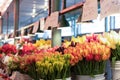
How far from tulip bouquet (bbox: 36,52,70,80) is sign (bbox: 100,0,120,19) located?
30 cm

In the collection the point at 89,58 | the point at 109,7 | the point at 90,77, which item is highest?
the point at 109,7

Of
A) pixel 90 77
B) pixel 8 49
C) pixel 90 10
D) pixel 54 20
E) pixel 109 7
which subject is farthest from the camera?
pixel 8 49

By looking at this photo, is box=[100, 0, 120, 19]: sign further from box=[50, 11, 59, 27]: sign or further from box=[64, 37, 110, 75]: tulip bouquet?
box=[50, 11, 59, 27]: sign

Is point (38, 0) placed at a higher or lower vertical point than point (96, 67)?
higher

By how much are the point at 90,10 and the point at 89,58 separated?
0.36 meters

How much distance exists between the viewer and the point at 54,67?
125cm

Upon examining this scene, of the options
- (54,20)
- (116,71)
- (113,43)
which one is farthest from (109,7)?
(54,20)

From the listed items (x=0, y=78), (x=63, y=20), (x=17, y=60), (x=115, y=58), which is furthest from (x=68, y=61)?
(x=63, y=20)

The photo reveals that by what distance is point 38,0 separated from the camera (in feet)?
22.9

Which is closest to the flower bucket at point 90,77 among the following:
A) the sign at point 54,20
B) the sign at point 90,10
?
the sign at point 90,10

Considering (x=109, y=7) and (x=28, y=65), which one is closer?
(x=109, y=7)

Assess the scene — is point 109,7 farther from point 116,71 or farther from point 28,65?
point 28,65

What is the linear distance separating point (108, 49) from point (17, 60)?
2.52 feet

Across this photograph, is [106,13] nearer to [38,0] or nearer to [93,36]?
[93,36]
